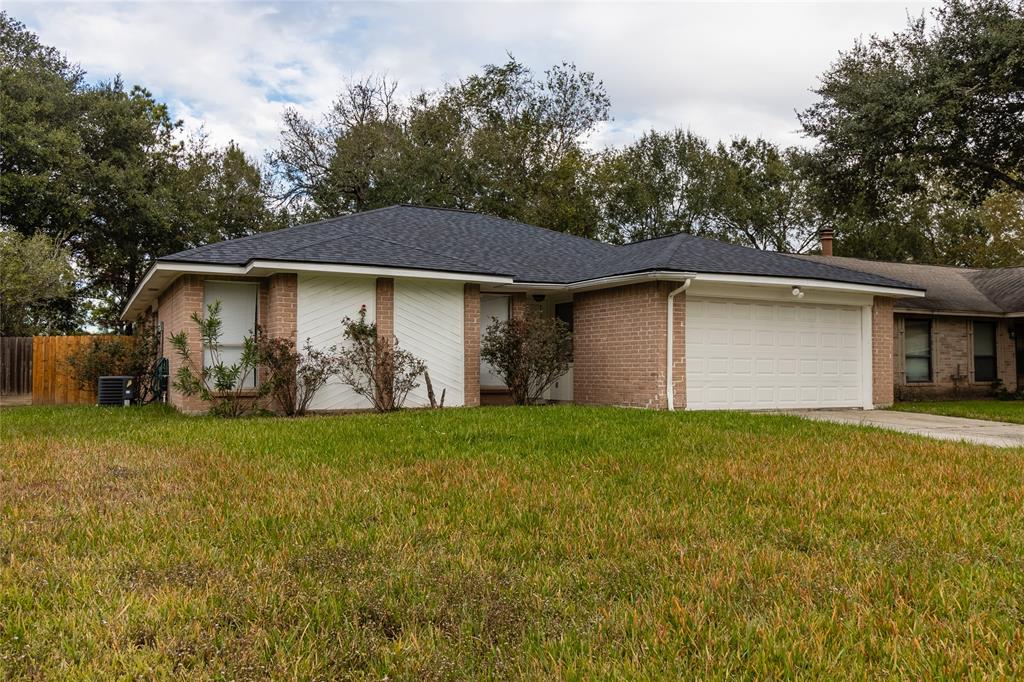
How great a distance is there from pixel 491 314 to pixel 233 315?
529cm

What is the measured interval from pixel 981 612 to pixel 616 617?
1615mm

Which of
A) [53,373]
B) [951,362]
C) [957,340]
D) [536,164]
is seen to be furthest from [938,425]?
[536,164]

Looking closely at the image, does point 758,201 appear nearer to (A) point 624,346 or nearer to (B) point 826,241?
(B) point 826,241

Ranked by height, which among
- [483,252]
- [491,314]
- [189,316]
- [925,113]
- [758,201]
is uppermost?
[758,201]

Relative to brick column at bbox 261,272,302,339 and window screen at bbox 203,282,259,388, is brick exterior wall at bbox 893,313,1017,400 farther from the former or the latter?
window screen at bbox 203,282,259,388

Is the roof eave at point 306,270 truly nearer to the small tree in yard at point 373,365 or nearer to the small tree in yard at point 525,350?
the small tree in yard at point 373,365

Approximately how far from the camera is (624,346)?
14.6 m

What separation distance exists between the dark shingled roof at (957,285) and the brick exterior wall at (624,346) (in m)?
6.83

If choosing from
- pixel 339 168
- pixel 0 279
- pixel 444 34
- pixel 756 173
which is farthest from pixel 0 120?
pixel 756 173

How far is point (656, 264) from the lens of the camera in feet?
44.8

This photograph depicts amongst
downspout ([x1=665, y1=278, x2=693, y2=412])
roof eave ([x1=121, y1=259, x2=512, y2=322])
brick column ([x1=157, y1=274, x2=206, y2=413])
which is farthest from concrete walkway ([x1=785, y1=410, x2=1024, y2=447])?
brick column ([x1=157, y1=274, x2=206, y2=413])

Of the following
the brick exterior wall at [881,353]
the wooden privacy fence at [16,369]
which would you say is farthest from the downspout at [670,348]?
the wooden privacy fence at [16,369]

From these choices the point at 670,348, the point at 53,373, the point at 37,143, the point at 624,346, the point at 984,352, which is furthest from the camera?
the point at 37,143

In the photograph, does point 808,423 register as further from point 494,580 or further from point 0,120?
point 0,120
